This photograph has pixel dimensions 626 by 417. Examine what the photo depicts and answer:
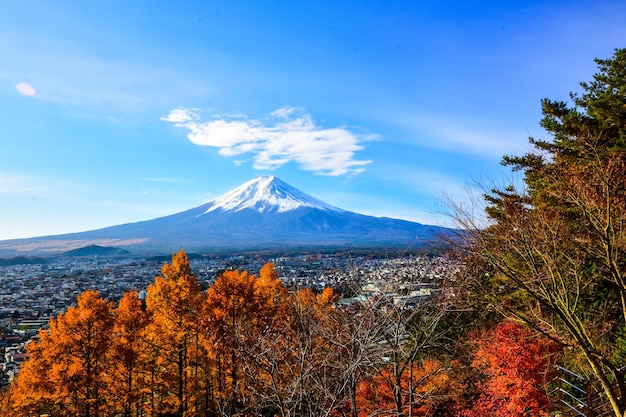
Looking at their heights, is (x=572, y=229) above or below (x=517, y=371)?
above

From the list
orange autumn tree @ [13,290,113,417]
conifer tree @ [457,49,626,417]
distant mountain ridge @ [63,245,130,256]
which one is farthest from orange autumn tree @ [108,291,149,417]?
distant mountain ridge @ [63,245,130,256]

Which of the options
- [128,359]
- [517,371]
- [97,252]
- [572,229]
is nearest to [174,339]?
[128,359]

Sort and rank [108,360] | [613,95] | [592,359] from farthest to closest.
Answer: [108,360]
[613,95]
[592,359]

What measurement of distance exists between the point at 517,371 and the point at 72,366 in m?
13.8

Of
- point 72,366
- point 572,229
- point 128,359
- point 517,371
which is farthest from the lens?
point 128,359

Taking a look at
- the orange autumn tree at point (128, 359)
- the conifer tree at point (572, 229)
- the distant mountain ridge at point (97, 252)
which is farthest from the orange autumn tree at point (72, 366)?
the distant mountain ridge at point (97, 252)

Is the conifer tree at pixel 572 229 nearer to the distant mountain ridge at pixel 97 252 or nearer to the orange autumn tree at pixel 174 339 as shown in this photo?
the orange autumn tree at pixel 174 339

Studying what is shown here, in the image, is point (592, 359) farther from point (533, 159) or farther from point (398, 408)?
point (533, 159)

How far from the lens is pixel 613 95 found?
1116cm

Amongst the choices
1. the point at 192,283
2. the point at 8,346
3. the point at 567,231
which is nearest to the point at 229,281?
the point at 192,283

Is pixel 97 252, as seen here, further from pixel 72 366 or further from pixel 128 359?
pixel 128 359

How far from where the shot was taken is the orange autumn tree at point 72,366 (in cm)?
1265

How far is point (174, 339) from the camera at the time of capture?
43.7 ft

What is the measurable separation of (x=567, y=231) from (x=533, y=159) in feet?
16.8
